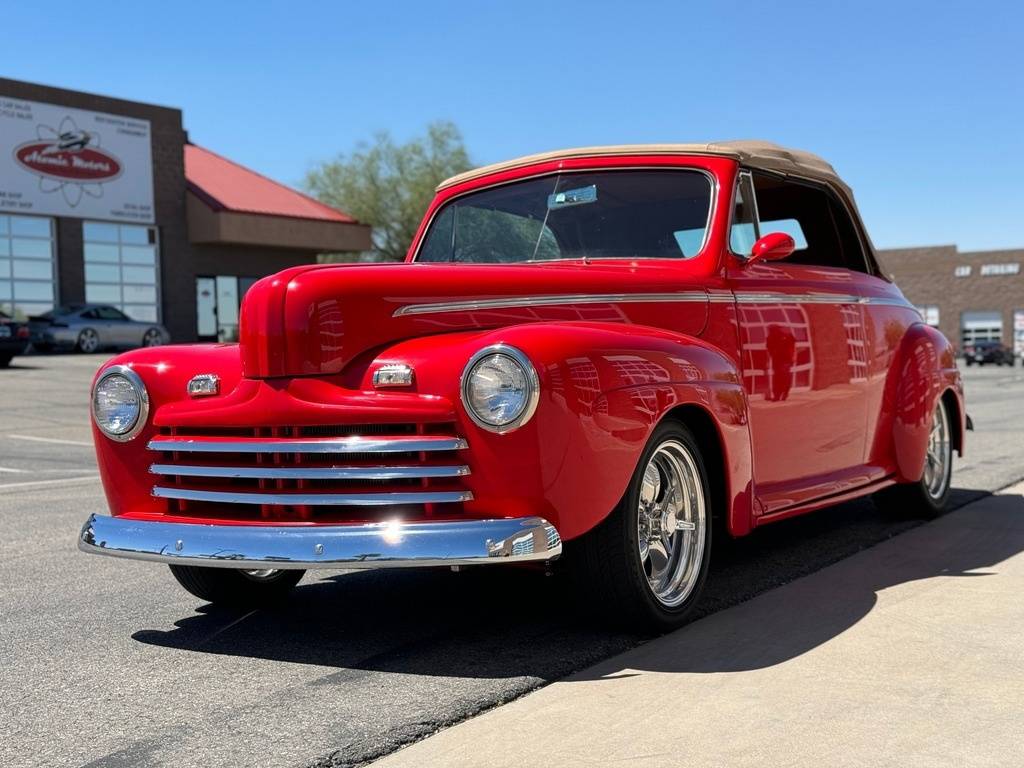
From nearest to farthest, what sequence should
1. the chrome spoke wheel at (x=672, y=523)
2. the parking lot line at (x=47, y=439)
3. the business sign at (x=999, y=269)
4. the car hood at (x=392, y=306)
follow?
the car hood at (x=392, y=306) < the chrome spoke wheel at (x=672, y=523) < the parking lot line at (x=47, y=439) < the business sign at (x=999, y=269)

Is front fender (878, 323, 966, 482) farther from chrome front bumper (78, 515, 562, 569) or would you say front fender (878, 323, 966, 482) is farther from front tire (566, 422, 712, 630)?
chrome front bumper (78, 515, 562, 569)

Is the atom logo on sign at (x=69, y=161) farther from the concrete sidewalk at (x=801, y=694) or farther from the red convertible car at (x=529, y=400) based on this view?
the concrete sidewalk at (x=801, y=694)

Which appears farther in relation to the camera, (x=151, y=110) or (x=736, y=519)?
(x=151, y=110)

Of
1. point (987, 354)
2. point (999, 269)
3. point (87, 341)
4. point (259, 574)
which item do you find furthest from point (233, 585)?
point (999, 269)

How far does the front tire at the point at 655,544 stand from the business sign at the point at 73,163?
30.1m

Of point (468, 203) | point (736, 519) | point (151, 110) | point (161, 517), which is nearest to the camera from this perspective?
point (161, 517)

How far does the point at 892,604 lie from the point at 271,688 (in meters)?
2.40

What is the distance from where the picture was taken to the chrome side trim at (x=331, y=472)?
3402mm

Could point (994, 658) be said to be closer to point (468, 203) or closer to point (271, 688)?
point (271, 688)

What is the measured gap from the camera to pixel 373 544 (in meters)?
3.31

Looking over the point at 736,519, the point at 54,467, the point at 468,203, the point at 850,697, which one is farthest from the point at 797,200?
the point at 54,467

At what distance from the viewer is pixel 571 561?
146 inches

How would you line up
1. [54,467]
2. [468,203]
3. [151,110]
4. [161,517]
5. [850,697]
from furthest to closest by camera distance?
[151,110] < [54,467] < [468,203] < [161,517] < [850,697]

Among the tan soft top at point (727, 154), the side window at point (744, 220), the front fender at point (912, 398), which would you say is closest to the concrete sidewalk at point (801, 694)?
the front fender at point (912, 398)
